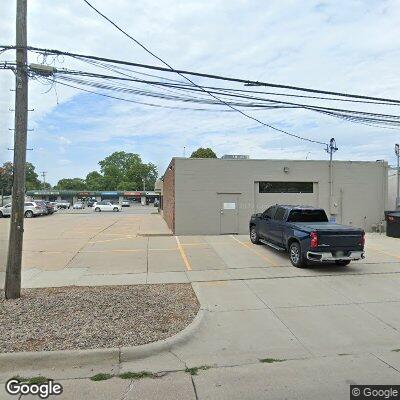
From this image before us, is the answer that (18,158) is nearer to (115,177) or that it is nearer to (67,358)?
(67,358)

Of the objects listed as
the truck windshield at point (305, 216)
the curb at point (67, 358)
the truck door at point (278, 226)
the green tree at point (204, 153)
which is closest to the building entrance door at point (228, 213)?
the truck door at point (278, 226)

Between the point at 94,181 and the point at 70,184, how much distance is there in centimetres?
1002

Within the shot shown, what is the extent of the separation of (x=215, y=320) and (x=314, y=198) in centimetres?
1476

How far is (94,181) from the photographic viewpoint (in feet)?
448

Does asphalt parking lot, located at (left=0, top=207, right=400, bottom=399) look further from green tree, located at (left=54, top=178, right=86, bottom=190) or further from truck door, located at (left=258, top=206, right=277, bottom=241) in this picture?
green tree, located at (left=54, top=178, right=86, bottom=190)

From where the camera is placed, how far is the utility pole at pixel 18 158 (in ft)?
22.4

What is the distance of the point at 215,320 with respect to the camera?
6.23m

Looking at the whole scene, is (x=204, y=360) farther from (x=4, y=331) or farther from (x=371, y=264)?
(x=371, y=264)

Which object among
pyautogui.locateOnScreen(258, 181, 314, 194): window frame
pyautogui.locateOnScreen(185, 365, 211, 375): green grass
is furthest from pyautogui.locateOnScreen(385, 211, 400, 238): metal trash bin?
pyautogui.locateOnScreen(185, 365, 211, 375): green grass

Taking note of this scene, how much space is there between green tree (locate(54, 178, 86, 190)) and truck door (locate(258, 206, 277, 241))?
131 meters

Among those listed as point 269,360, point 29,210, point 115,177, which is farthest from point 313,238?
point 115,177

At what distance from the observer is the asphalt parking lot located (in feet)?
14.0

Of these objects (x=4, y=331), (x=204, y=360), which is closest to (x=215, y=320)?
(x=204, y=360)

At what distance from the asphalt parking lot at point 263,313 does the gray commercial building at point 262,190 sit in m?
4.67
